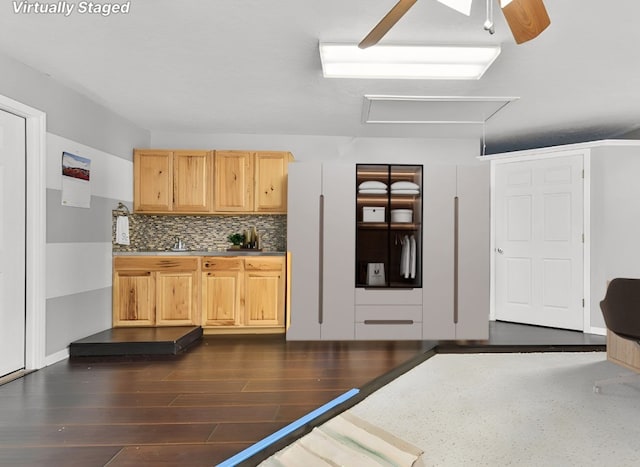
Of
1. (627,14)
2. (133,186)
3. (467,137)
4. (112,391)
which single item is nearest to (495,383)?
(627,14)

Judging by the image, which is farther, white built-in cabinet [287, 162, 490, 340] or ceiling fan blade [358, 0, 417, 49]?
white built-in cabinet [287, 162, 490, 340]

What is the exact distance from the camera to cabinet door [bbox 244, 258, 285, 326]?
462cm

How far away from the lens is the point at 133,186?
4883 mm

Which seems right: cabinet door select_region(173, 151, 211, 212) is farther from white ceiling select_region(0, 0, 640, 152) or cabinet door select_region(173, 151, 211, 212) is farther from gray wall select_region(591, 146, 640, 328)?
gray wall select_region(591, 146, 640, 328)

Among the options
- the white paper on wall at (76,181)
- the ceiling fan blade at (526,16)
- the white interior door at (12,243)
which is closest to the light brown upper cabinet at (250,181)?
the white paper on wall at (76,181)

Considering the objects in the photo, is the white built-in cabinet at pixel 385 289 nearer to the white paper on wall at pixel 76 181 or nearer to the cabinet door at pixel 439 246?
the cabinet door at pixel 439 246

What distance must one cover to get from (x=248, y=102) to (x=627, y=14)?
299 centimetres

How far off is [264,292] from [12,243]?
2.32 m

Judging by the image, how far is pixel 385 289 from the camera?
14.7 ft

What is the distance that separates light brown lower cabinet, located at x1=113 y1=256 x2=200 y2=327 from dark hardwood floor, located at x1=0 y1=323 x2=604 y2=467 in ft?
1.84

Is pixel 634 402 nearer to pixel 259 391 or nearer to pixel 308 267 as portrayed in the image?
pixel 259 391

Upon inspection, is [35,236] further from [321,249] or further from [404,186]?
[404,186]

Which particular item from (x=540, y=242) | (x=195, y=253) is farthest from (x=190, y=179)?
(x=540, y=242)

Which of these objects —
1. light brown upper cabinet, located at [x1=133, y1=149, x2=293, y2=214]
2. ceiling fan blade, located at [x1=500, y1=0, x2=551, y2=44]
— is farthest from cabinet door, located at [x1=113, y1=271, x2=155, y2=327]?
ceiling fan blade, located at [x1=500, y1=0, x2=551, y2=44]
